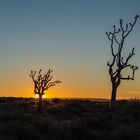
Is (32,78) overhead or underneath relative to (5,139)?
overhead

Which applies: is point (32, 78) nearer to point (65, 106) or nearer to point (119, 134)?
point (65, 106)

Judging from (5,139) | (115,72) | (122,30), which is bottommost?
(5,139)

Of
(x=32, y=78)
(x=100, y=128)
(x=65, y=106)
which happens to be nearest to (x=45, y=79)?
(x=32, y=78)

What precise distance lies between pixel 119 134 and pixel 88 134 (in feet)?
4.60

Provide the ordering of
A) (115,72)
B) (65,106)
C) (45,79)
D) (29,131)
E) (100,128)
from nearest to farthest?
1. (29,131)
2. (100,128)
3. (115,72)
4. (65,106)
5. (45,79)

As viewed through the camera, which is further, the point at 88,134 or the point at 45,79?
the point at 45,79

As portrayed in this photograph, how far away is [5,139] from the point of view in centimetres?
2020

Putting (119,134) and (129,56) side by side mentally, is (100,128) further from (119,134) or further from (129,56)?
(129,56)

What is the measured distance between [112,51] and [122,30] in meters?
1.73

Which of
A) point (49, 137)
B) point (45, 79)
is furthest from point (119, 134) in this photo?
point (45, 79)

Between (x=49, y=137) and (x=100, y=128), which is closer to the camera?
(x=49, y=137)

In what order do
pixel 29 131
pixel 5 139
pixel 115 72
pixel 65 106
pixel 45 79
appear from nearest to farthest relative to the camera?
pixel 5 139
pixel 29 131
pixel 115 72
pixel 65 106
pixel 45 79

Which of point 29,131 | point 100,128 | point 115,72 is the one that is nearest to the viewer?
point 29,131

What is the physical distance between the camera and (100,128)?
27047 millimetres
